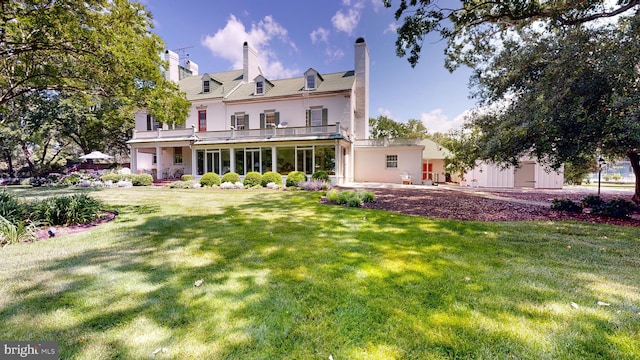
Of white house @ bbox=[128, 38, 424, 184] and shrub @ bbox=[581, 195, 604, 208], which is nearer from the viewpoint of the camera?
shrub @ bbox=[581, 195, 604, 208]

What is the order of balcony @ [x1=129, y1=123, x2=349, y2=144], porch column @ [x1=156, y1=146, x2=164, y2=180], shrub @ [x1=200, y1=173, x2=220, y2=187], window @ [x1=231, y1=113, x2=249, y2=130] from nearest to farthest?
shrub @ [x1=200, y1=173, x2=220, y2=187] < balcony @ [x1=129, y1=123, x2=349, y2=144] < window @ [x1=231, y1=113, x2=249, y2=130] < porch column @ [x1=156, y1=146, x2=164, y2=180]

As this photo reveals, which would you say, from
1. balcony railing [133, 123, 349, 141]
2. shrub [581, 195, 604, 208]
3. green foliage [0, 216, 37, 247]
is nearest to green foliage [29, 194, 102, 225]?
green foliage [0, 216, 37, 247]

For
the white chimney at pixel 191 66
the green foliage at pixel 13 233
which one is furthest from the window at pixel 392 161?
the white chimney at pixel 191 66

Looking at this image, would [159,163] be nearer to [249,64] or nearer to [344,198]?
[249,64]

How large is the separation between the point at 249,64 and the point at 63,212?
65.9 ft

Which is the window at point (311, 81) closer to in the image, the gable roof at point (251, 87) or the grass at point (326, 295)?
the gable roof at point (251, 87)

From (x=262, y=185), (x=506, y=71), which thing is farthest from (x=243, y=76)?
(x=506, y=71)

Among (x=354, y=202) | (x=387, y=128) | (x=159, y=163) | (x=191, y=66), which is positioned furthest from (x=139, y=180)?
(x=387, y=128)

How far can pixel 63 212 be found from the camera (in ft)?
19.5

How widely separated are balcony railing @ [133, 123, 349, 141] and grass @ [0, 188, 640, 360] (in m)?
Result: 13.3

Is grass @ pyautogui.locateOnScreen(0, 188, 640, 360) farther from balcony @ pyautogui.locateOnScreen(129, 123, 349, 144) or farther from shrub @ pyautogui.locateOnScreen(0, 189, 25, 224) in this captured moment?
balcony @ pyautogui.locateOnScreen(129, 123, 349, 144)

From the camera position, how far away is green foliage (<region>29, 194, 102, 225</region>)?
5.77 metres

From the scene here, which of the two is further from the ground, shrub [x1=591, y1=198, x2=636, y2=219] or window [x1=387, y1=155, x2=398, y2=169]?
window [x1=387, y1=155, x2=398, y2=169]

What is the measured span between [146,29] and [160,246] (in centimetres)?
691
